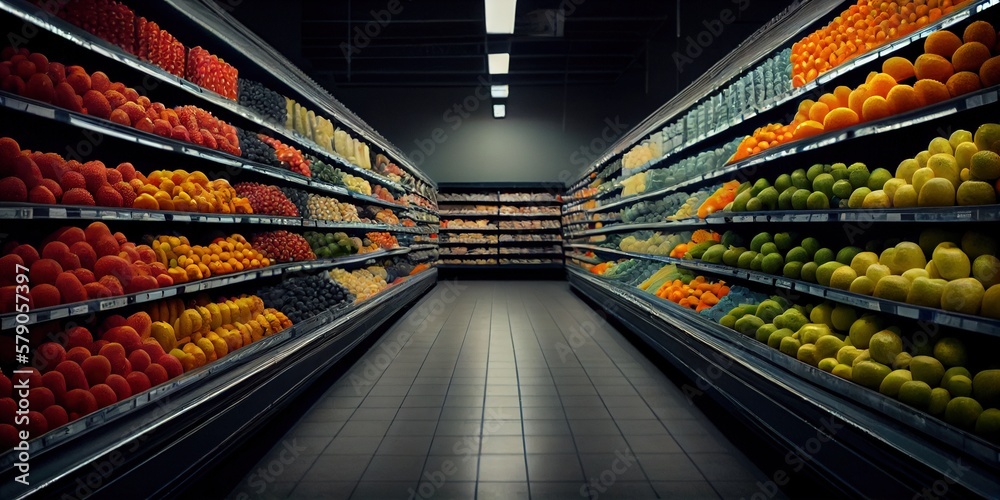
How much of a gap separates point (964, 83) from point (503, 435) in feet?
8.75

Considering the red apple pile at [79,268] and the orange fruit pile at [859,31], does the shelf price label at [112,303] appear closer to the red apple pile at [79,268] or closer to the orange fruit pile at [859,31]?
the red apple pile at [79,268]

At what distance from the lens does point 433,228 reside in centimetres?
1284

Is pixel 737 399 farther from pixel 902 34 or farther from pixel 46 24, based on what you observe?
pixel 46 24

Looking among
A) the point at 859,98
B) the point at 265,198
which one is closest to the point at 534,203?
the point at 265,198

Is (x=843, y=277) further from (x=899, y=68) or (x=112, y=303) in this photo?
(x=112, y=303)

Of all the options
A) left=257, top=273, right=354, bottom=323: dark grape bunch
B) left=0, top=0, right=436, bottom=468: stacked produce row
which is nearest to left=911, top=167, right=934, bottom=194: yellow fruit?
left=0, top=0, right=436, bottom=468: stacked produce row

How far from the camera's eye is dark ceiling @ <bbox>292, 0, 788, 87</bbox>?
8.82 m

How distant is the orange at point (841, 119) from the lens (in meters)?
2.60

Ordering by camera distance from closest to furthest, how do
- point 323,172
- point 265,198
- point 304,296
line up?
point 265,198 < point 304,296 < point 323,172

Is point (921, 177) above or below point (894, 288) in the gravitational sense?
above

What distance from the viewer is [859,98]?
2.59 meters

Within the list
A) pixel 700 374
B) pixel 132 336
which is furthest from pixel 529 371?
pixel 132 336

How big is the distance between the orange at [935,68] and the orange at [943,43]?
5 centimetres

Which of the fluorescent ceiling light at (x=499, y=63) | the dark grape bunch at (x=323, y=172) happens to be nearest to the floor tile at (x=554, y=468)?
the dark grape bunch at (x=323, y=172)
